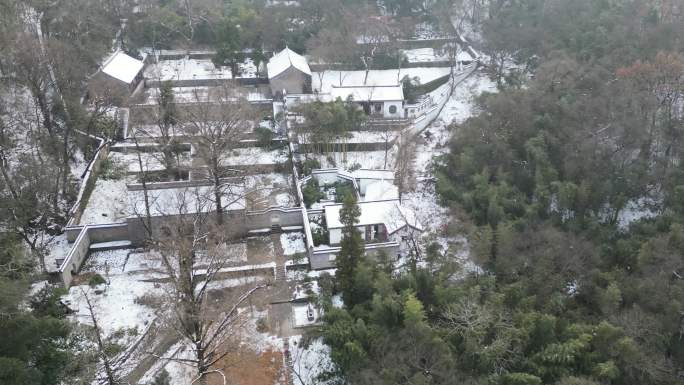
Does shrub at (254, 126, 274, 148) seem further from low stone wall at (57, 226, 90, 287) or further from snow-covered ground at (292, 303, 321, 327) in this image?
snow-covered ground at (292, 303, 321, 327)

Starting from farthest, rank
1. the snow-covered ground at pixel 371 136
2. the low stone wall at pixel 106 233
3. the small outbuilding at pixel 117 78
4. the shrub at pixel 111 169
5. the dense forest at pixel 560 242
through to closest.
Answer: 1. the small outbuilding at pixel 117 78
2. the snow-covered ground at pixel 371 136
3. the shrub at pixel 111 169
4. the low stone wall at pixel 106 233
5. the dense forest at pixel 560 242

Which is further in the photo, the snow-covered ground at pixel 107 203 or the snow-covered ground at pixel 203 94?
the snow-covered ground at pixel 203 94

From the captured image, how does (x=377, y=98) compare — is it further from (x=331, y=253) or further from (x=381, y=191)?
(x=331, y=253)

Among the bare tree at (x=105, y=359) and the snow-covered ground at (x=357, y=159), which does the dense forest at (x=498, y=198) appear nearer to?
the bare tree at (x=105, y=359)

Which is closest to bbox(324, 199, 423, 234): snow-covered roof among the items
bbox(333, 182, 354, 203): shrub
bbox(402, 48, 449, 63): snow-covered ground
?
bbox(333, 182, 354, 203): shrub

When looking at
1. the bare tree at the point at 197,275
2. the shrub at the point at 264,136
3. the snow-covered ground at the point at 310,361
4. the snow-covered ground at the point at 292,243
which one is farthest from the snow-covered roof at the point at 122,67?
the snow-covered ground at the point at 310,361

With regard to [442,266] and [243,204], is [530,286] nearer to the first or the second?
[442,266]


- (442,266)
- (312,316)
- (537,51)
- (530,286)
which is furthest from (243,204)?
(537,51)
